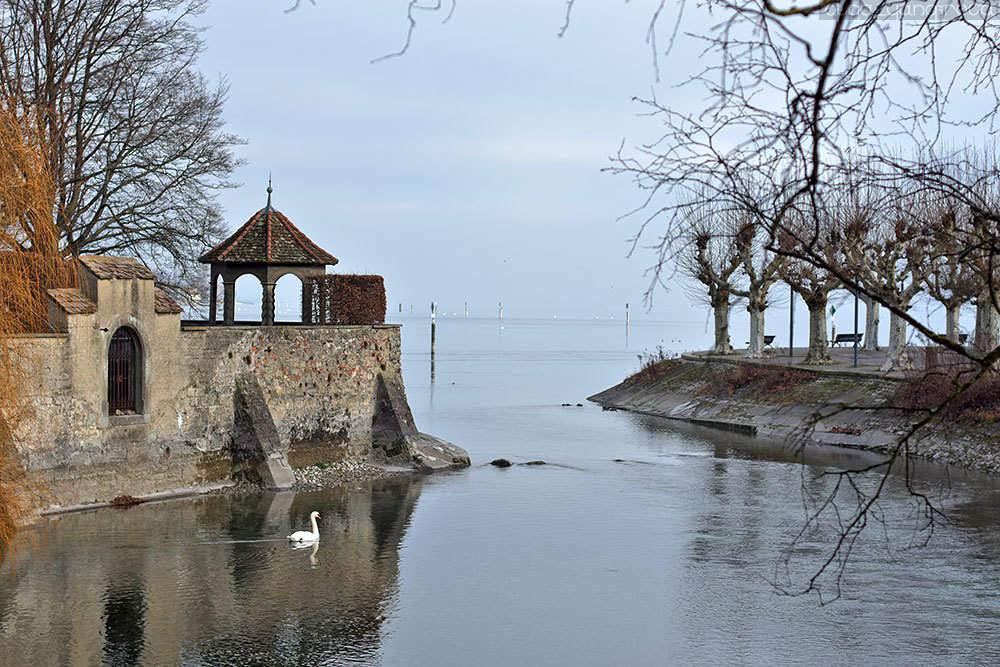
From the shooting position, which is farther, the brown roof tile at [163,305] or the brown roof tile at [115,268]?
the brown roof tile at [163,305]

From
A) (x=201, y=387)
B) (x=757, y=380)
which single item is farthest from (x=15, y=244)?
(x=757, y=380)

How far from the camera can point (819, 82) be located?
356 cm

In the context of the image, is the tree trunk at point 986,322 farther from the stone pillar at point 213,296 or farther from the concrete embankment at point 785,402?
the stone pillar at point 213,296

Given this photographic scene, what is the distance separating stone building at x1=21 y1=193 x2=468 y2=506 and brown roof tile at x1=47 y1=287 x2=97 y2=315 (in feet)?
0.09

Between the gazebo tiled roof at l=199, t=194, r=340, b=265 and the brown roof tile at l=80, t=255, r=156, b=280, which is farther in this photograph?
the gazebo tiled roof at l=199, t=194, r=340, b=265

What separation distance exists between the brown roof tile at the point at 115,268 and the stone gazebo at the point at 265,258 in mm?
4988

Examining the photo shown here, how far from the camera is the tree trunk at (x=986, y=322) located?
3511cm

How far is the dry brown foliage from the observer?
12336 millimetres

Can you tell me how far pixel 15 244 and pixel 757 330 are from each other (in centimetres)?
4030

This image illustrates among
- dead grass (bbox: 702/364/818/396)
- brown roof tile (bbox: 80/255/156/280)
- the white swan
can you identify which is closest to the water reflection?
the white swan

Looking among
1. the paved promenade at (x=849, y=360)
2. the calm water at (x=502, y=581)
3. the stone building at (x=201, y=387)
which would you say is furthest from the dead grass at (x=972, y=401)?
the stone building at (x=201, y=387)

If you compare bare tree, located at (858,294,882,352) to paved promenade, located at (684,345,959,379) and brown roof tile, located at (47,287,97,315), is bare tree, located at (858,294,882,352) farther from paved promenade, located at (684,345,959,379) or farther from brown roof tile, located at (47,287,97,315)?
brown roof tile, located at (47,287,97,315)

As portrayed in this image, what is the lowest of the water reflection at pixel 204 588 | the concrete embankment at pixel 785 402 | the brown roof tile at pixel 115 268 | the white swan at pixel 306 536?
the water reflection at pixel 204 588

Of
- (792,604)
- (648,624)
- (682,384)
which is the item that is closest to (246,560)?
(648,624)
